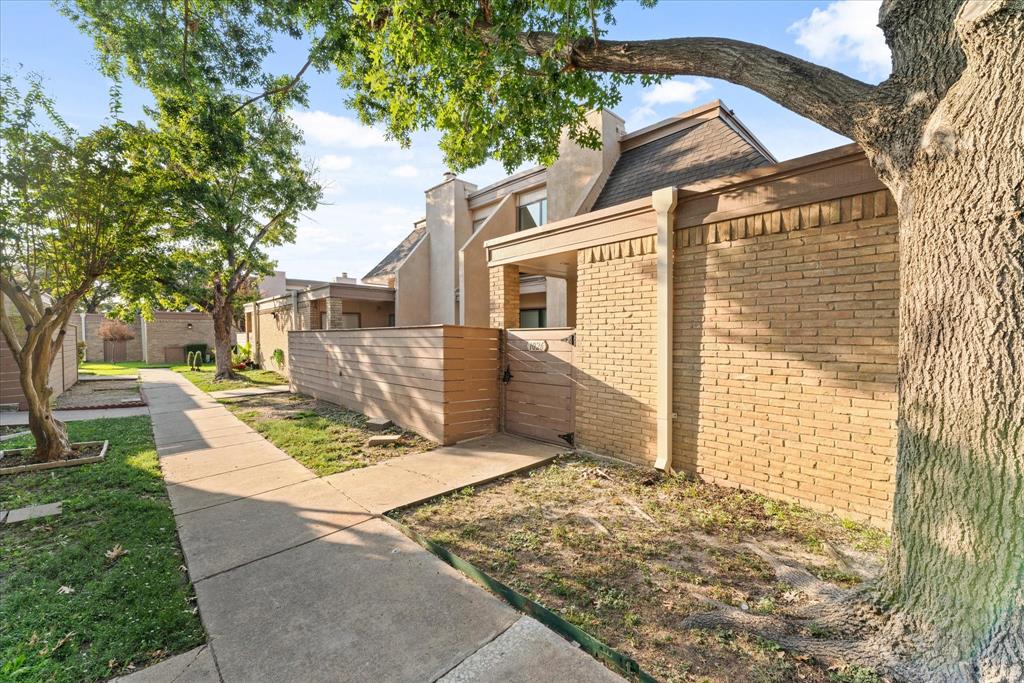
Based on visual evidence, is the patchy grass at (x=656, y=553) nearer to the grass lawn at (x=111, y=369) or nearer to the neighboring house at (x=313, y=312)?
the neighboring house at (x=313, y=312)

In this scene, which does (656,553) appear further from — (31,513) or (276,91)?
(276,91)

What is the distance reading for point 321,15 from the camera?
22.0ft

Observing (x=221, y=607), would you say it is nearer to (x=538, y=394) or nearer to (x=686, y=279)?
(x=538, y=394)

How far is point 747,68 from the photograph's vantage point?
3.46m

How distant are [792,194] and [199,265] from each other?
18807 millimetres

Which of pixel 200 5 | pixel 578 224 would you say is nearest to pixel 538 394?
pixel 578 224

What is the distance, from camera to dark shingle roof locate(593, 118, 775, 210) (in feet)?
22.0

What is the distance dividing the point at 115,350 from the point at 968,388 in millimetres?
42311

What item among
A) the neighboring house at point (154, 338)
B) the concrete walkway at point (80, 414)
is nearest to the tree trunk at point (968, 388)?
the concrete walkway at point (80, 414)

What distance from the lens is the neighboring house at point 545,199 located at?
7691mm

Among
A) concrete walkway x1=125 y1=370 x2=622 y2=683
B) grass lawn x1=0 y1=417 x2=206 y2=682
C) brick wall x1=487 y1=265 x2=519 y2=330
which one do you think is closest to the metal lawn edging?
concrete walkway x1=125 y1=370 x2=622 y2=683

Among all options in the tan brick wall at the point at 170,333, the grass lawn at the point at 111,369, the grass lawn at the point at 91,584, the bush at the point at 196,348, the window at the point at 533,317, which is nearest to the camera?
the grass lawn at the point at 91,584

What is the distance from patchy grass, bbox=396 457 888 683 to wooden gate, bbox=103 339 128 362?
3794 cm

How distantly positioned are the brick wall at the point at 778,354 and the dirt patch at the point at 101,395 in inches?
514
